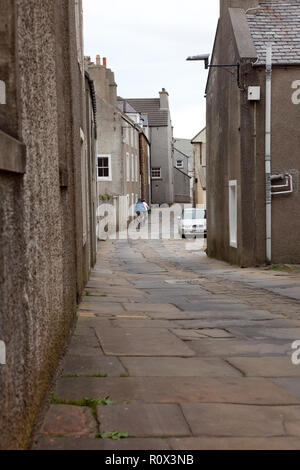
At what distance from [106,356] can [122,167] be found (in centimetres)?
3699

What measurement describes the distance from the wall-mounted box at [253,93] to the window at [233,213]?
251cm

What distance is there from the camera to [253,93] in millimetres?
16484

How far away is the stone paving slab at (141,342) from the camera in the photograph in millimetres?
6191

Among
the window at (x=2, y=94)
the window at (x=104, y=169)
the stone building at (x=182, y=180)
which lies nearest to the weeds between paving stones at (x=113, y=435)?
the window at (x=2, y=94)

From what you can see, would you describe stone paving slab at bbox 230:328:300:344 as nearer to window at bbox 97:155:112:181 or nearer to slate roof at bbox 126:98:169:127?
window at bbox 97:155:112:181

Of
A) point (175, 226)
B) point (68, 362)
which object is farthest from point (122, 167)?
point (68, 362)

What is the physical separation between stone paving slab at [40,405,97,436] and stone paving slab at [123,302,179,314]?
5182 mm

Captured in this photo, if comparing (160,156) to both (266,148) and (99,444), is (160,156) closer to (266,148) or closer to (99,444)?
(266,148)

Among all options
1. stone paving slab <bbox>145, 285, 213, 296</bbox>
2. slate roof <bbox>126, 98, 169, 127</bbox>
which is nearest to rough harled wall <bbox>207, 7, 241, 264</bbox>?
stone paving slab <bbox>145, 285, 213, 296</bbox>

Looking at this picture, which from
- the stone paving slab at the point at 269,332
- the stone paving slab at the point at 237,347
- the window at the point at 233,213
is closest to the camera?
the stone paving slab at the point at 237,347

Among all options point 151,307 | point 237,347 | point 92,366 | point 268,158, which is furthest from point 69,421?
point 268,158

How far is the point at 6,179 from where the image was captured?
3.06 metres

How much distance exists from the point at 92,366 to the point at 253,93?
1241cm

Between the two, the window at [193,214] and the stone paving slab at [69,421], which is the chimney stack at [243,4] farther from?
the stone paving slab at [69,421]
